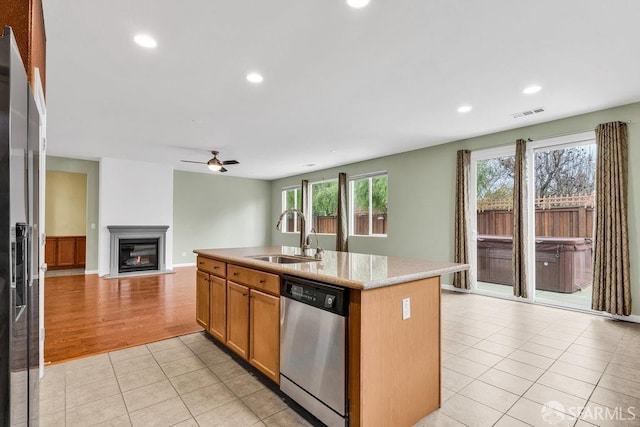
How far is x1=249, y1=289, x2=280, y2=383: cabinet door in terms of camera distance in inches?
83.3

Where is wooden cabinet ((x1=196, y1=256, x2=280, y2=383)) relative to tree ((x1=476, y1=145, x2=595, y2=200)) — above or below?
below

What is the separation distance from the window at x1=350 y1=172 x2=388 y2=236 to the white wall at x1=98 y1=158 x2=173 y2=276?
453 cm

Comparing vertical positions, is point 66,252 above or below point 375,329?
below

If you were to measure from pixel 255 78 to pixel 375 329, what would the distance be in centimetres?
268

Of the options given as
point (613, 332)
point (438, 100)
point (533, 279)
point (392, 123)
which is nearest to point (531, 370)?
point (613, 332)

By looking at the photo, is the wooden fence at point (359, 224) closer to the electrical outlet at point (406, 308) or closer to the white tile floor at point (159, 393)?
the white tile floor at point (159, 393)

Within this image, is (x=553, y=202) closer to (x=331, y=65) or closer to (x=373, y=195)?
(x=373, y=195)

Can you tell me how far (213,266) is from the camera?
302cm

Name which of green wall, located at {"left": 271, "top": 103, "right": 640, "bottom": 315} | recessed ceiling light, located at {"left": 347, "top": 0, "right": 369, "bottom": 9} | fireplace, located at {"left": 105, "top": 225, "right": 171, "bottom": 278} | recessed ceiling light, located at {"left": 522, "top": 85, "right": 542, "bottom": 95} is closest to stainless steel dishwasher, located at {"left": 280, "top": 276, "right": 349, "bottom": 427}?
recessed ceiling light, located at {"left": 347, "top": 0, "right": 369, "bottom": 9}

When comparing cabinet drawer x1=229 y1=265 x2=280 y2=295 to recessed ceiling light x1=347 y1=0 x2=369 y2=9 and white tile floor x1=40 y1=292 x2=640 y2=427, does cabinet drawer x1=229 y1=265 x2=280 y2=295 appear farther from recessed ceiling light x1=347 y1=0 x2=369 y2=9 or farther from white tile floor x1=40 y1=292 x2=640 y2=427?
recessed ceiling light x1=347 y1=0 x2=369 y2=9

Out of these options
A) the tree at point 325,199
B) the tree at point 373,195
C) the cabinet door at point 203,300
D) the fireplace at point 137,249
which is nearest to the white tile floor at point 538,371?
the cabinet door at point 203,300

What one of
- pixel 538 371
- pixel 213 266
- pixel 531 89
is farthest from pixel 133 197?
pixel 538 371

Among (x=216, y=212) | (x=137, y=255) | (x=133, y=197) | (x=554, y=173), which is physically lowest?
Answer: (x=137, y=255)

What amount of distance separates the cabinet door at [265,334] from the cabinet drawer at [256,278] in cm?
5
